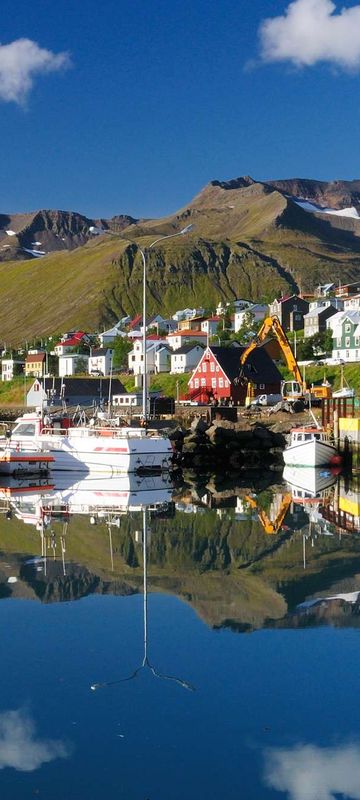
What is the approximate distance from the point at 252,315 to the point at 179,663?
509 feet

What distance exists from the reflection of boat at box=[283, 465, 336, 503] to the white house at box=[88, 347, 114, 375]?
95838 mm

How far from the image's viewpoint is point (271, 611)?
64.7 ft

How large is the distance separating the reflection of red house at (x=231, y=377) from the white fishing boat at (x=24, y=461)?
42292 millimetres

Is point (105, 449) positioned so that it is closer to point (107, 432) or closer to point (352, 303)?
point (107, 432)

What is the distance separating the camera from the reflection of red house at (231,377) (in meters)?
95.8

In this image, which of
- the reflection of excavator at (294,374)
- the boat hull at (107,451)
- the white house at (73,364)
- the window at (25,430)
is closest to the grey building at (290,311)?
the white house at (73,364)

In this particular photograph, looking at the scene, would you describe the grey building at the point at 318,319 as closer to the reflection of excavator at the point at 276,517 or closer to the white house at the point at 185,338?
the white house at the point at 185,338

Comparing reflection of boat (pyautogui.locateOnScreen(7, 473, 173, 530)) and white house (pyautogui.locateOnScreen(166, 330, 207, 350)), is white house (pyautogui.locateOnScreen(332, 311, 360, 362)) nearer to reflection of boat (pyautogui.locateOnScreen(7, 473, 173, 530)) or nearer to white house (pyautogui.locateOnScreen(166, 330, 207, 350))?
white house (pyautogui.locateOnScreen(166, 330, 207, 350))

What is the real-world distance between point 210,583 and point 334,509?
15.7m

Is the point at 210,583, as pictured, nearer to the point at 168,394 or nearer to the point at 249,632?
the point at 249,632

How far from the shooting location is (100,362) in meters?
153

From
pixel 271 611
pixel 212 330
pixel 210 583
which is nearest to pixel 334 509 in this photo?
pixel 210 583

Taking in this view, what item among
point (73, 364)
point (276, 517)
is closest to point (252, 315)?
point (73, 364)

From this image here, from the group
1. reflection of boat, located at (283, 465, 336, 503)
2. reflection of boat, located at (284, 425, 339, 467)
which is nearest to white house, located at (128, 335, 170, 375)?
reflection of boat, located at (284, 425, 339, 467)
